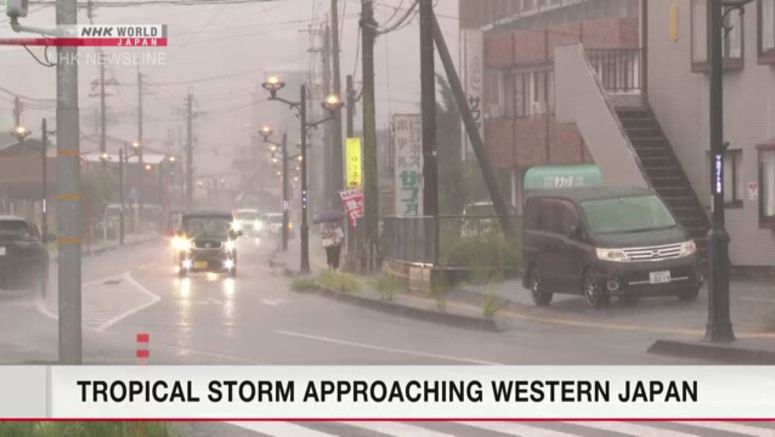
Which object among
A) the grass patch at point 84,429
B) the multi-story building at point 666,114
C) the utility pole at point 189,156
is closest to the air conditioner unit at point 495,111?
the multi-story building at point 666,114

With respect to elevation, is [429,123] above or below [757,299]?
above

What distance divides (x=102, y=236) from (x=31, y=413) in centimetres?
2001

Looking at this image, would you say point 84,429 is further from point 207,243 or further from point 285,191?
point 285,191

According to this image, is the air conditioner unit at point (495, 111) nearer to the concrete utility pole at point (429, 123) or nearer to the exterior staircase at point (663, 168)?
the concrete utility pole at point (429, 123)

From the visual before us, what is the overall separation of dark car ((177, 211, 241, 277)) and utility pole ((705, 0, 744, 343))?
17.6 metres

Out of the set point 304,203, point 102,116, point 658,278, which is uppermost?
point 102,116

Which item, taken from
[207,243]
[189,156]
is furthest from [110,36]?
[207,243]

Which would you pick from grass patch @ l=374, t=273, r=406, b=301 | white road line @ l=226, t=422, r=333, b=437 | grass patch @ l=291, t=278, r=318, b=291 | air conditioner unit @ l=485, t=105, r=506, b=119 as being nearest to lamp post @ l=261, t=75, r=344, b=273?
air conditioner unit @ l=485, t=105, r=506, b=119

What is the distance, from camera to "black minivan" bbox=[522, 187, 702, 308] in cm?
2262

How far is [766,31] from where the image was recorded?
26.8 metres

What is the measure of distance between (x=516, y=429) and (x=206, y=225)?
73.4ft

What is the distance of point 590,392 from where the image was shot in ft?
43.3

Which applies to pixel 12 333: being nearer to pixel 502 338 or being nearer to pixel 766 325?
pixel 502 338

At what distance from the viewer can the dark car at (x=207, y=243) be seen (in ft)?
111
